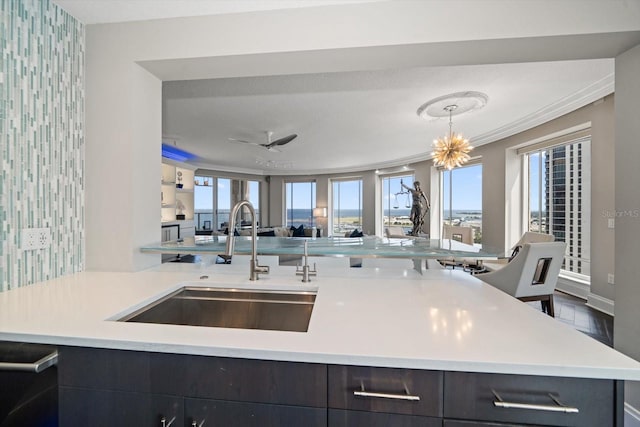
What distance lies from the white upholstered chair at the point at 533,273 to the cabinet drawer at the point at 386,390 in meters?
2.30

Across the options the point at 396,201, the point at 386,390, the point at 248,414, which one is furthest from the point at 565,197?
the point at 248,414

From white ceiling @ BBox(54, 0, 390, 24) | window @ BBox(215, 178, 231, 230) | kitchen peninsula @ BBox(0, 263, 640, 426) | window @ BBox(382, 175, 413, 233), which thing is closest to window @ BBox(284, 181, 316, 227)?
window @ BBox(215, 178, 231, 230)

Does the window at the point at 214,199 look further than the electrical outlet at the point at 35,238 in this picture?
Yes

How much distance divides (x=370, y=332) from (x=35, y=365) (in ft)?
3.16

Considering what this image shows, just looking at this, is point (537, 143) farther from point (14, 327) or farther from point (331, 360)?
point (14, 327)

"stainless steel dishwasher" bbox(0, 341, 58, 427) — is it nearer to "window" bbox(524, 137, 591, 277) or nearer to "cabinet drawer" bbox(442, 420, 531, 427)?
"cabinet drawer" bbox(442, 420, 531, 427)

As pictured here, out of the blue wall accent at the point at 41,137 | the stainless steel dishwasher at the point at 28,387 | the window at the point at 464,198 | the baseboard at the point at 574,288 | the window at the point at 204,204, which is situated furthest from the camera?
the window at the point at 204,204

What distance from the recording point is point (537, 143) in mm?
4141

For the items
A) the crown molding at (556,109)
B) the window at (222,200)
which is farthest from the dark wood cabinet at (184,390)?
the window at (222,200)

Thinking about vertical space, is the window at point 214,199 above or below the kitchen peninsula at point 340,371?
above

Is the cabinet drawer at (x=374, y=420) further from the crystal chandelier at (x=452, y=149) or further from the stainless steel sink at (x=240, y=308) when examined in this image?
the crystal chandelier at (x=452, y=149)

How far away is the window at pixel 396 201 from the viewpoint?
745 centimetres

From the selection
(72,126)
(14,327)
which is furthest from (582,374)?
(72,126)

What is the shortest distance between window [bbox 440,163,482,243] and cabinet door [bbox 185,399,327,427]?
5.56 meters
